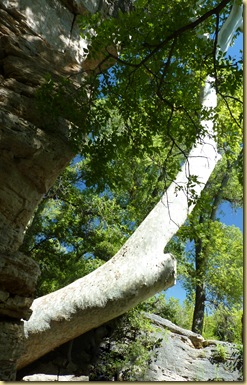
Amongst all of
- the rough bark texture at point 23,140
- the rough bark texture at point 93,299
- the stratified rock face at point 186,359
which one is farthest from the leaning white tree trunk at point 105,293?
the rough bark texture at point 23,140

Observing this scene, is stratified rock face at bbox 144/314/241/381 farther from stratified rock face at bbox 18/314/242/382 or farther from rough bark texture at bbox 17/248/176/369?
rough bark texture at bbox 17/248/176/369

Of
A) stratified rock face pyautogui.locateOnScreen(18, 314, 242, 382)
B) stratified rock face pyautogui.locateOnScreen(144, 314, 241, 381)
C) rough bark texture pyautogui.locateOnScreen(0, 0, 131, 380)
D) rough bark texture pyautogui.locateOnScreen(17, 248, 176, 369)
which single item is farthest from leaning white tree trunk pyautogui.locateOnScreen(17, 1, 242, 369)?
rough bark texture pyautogui.locateOnScreen(0, 0, 131, 380)

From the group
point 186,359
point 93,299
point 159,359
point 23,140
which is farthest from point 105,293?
point 23,140

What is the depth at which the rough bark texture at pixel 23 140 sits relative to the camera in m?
2.38

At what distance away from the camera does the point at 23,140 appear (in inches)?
103

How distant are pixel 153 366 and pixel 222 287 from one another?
489 cm

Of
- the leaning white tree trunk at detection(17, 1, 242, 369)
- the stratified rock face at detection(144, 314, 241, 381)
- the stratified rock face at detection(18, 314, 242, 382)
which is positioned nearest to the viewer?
the leaning white tree trunk at detection(17, 1, 242, 369)

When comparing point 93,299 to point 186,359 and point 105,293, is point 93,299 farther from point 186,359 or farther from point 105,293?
point 186,359

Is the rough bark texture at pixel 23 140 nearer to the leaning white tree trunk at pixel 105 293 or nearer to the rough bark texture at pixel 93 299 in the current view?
the leaning white tree trunk at pixel 105 293

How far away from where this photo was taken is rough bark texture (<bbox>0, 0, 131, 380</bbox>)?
2379 millimetres

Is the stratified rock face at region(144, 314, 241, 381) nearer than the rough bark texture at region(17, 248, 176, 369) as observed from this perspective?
No

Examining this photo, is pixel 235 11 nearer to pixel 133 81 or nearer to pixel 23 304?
pixel 133 81

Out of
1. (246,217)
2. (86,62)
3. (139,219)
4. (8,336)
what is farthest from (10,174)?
(139,219)

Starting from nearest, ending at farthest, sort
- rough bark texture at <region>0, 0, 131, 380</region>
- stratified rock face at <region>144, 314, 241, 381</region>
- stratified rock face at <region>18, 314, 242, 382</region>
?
1. rough bark texture at <region>0, 0, 131, 380</region>
2. stratified rock face at <region>18, 314, 242, 382</region>
3. stratified rock face at <region>144, 314, 241, 381</region>
